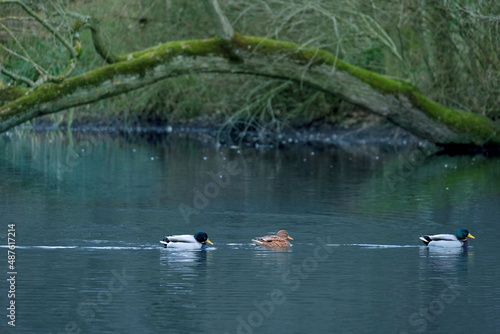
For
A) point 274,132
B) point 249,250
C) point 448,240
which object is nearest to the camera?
point 249,250

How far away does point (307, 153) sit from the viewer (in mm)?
28234

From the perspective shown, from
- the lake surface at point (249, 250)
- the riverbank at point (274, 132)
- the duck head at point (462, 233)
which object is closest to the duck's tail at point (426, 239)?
the lake surface at point (249, 250)

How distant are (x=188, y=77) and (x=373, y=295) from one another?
24.4 m

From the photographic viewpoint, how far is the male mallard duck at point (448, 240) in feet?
42.7

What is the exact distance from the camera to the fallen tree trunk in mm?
20636

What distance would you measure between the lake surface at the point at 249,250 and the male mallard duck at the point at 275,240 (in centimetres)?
16

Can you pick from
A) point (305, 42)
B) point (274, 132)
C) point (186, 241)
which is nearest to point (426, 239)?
point (186, 241)

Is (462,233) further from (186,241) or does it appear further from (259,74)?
(259,74)

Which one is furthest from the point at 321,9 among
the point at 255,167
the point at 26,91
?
the point at 26,91

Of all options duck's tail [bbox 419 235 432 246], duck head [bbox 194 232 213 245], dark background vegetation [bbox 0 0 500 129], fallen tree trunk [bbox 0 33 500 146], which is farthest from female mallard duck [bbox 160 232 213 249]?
fallen tree trunk [bbox 0 33 500 146]

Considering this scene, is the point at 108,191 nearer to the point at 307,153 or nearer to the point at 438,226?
the point at 438,226

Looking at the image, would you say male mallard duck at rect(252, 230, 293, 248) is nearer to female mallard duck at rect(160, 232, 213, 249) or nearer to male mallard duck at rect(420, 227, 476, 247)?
female mallard duck at rect(160, 232, 213, 249)

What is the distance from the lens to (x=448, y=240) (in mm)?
13023

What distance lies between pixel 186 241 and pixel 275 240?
1.15 m
